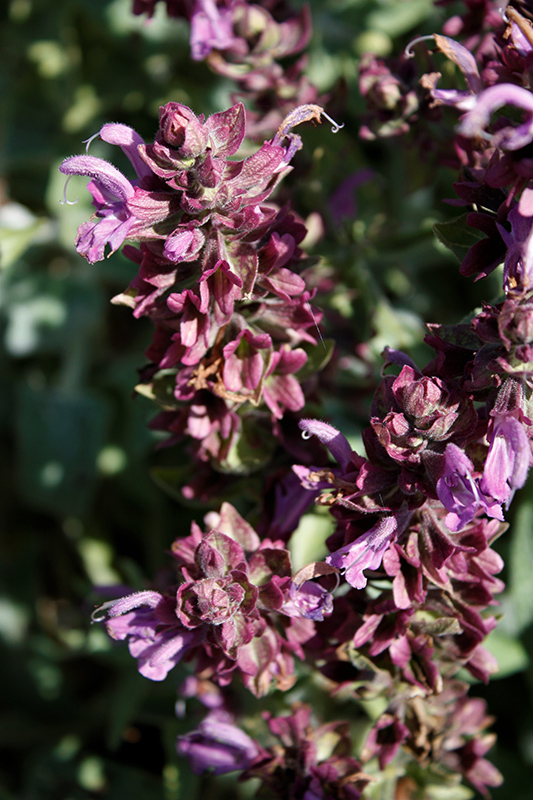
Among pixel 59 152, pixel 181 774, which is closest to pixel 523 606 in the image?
pixel 181 774

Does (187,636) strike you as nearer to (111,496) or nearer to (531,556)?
(531,556)

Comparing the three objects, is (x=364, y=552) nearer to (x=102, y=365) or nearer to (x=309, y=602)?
(x=309, y=602)

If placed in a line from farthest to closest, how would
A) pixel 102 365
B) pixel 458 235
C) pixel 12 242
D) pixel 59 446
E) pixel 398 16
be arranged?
1. pixel 102 365
2. pixel 59 446
3. pixel 398 16
4. pixel 12 242
5. pixel 458 235

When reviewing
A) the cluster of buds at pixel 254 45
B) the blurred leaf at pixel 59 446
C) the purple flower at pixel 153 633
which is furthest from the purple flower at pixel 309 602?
the blurred leaf at pixel 59 446

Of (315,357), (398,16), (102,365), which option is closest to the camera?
(315,357)

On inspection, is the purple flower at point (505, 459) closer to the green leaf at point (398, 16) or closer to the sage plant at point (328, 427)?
the sage plant at point (328, 427)

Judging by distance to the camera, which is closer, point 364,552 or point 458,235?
point 364,552

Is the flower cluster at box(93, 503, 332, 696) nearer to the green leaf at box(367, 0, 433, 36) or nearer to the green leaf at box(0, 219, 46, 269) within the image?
the green leaf at box(0, 219, 46, 269)

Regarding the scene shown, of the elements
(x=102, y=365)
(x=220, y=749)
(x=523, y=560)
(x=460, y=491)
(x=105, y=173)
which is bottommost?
(x=102, y=365)

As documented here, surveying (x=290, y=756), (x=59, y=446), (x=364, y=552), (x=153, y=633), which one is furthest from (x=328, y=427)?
(x=59, y=446)
